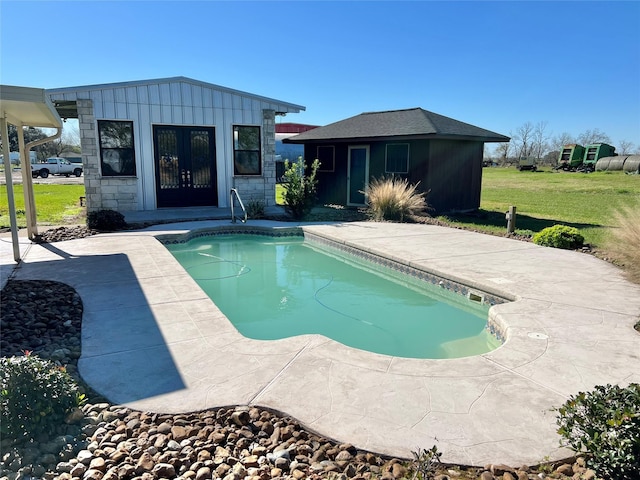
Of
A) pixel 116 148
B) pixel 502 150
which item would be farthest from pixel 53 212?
pixel 502 150

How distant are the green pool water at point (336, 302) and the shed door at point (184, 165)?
386cm

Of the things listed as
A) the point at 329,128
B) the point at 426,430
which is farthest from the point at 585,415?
the point at 329,128

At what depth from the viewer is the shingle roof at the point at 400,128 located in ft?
40.3

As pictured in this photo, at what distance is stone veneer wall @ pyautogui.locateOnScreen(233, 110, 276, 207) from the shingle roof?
2355 mm

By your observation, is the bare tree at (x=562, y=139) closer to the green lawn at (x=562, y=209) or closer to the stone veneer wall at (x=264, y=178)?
the green lawn at (x=562, y=209)

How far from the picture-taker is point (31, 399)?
2322 mm

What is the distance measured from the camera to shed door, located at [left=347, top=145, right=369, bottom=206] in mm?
14148

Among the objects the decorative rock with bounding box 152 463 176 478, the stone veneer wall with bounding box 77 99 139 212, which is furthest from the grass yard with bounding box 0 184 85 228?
the decorative rock with bounding box 152 463 176 478

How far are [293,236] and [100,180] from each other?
5448 millimetres

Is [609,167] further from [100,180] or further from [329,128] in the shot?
[100,180]

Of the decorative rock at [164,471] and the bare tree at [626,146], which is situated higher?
the bare tree at [626,146]

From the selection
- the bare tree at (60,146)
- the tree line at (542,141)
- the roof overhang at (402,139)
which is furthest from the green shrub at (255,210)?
the tree line at (542,141)

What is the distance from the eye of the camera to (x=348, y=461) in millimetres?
2252

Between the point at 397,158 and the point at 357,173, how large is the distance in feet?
5.22
